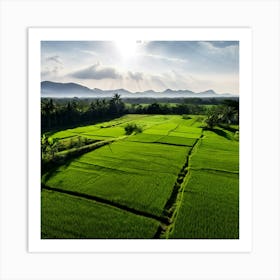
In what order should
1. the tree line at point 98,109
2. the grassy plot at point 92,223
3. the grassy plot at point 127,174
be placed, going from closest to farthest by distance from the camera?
the grassy plot at point 92,223
the grassy plot at point 127,174
the tree line at point 98,109

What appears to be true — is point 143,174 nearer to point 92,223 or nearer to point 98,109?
point 92,223

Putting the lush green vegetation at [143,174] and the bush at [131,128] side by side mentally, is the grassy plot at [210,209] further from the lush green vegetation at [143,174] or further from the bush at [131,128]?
the bush at [131,128]

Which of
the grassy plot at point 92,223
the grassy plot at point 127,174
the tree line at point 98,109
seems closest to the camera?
the grassy plot at point 92,223

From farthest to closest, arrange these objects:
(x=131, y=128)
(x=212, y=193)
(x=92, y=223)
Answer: (x=131, y=128)
(x=212, y=193)
(x=92, y=223)
